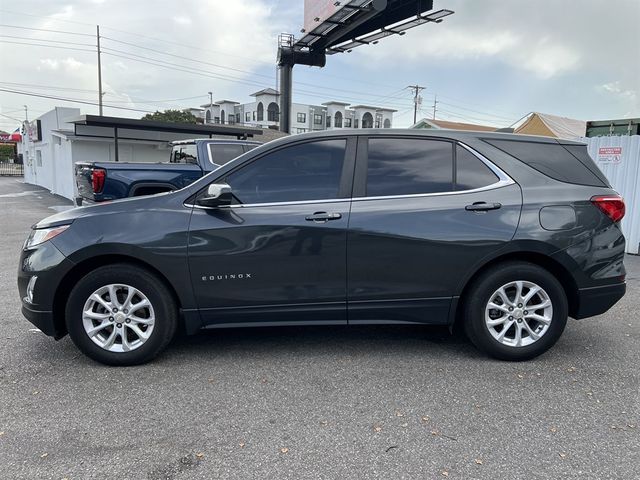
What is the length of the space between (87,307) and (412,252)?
8.25ft

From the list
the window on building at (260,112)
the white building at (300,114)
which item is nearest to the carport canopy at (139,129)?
the white building at (300,114)

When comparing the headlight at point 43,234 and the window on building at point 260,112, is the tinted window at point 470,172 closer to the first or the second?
the headlight at point 43,234

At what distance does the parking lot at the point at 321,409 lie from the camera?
8.65ft

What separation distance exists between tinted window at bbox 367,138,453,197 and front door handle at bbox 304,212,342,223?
33 centimetres

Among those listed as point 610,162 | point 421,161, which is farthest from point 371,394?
point 610,162

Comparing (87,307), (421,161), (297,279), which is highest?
(421,161)

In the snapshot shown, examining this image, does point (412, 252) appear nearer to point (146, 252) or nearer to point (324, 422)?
point (324, 422)

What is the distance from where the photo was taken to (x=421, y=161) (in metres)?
3.95

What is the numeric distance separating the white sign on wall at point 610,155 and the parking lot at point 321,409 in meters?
5.58

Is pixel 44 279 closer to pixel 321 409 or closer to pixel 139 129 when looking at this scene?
pixel 321 409

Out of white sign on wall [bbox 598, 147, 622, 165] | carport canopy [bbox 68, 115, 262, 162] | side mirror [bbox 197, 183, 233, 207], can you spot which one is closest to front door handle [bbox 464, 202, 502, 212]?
side mirror [bbox 197, 183, 233, 207]

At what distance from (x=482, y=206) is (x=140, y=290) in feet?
8.90

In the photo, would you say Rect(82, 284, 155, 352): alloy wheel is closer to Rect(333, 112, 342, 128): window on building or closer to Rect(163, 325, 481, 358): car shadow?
Rect(163, 325, 481, 358): car shadow

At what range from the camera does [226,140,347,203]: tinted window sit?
384 centimetres
